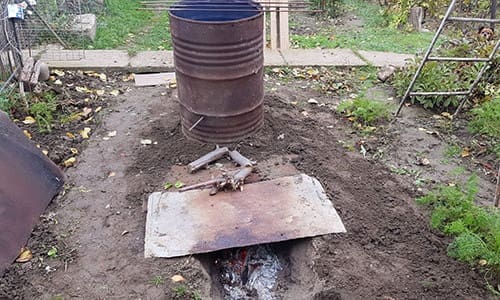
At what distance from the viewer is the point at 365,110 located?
5.16 m

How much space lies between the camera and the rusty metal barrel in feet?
12.9

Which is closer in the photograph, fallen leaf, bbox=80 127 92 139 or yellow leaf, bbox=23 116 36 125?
fallen leaf, bbox=80 127 92 139

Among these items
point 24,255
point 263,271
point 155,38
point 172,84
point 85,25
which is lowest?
point 263,271

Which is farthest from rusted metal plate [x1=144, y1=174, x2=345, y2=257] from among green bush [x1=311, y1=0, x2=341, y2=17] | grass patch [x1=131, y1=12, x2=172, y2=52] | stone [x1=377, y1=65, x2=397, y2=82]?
green bush [x1=311, y1=0, x2=341, y2=17]

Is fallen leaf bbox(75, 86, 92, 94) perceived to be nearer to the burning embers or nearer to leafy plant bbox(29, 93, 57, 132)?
leafy plant bbox(29, 93, 57, 132)

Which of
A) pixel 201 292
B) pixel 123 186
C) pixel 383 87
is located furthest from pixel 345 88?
pixel 201 292

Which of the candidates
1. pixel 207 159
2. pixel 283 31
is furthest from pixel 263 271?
pixel 283 31

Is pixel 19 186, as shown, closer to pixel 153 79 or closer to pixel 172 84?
pixel 172 84

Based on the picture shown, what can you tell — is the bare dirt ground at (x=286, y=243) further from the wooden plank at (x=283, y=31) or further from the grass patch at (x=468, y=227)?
the wooden plank at (x=283, y=31)

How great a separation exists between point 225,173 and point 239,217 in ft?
1.72

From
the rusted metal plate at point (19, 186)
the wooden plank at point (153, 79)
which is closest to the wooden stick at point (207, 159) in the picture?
the rusted metal plate at point (19, 186)

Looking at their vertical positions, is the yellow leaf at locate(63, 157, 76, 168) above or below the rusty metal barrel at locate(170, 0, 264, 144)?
below

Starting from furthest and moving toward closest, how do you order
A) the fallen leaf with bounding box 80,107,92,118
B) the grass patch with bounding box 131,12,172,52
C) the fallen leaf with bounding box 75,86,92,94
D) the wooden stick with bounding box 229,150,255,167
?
the grass patch with bounding box 131,12,172,52 → the fallen leaf with bounding box 75,86,92,94 → the fallen leaf with bounding box 80,107,92,118 → the wooden stick with bounding box 229,150,255,167

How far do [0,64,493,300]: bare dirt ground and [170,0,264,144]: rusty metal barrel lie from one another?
223mm
